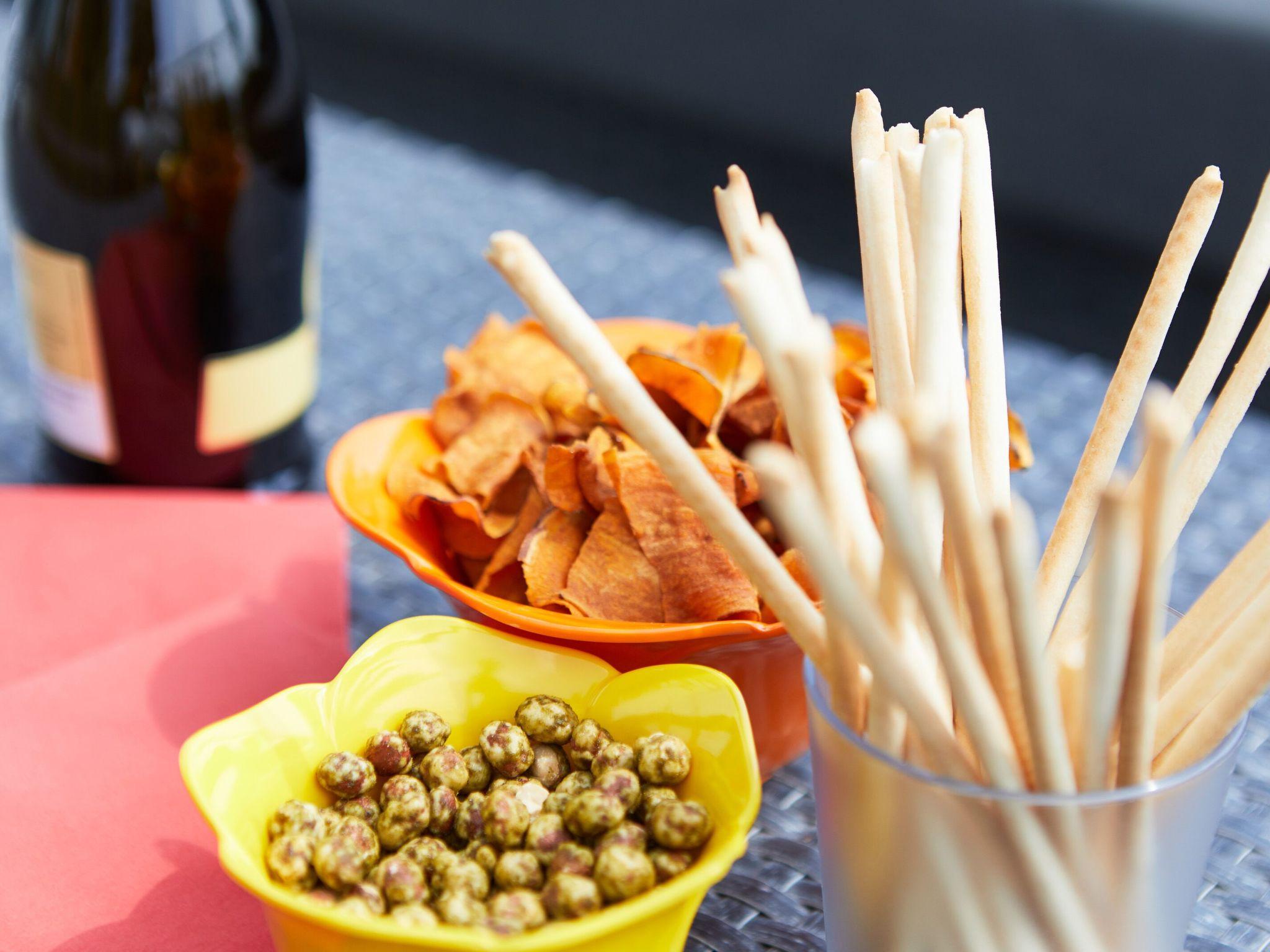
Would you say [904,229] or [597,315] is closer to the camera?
[904,229]

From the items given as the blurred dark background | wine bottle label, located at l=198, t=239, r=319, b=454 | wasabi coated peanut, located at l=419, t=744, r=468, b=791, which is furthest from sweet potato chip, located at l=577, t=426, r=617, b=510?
the blurred dark background

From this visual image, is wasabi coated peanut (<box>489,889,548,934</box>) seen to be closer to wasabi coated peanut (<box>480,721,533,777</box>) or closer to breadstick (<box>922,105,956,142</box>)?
Result: wasabi coated peanut (<box>480,721,533,777</box>)

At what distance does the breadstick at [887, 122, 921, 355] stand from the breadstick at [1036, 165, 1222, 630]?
5 centimetres

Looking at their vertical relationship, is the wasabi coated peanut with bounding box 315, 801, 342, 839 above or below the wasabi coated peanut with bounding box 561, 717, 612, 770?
below

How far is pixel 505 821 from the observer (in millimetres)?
325

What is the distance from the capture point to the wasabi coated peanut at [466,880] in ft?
1.01

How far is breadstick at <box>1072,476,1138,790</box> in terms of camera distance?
0.21 metres

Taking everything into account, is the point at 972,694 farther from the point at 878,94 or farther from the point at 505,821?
the point at 878,94

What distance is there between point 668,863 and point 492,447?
19 cm

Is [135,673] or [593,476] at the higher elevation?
[593,476]

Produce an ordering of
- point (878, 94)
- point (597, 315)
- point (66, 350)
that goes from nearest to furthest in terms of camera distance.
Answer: point (66, 350)
point (597, 315)
point (878, 94)

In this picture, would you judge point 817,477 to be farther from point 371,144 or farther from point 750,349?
point 371,144

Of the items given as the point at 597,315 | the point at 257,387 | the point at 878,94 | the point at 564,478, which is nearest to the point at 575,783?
the point at 564,478

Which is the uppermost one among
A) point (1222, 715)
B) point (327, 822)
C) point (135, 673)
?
point (1222, 715)
